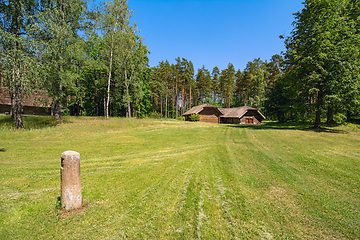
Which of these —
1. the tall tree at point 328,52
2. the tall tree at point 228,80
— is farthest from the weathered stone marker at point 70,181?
the tall tree at point 228,80

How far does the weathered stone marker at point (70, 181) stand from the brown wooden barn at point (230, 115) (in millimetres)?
40436

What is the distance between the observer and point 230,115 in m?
45.0

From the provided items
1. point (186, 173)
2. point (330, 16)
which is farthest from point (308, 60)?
point (186, 173)

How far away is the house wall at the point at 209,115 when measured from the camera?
1784 inches

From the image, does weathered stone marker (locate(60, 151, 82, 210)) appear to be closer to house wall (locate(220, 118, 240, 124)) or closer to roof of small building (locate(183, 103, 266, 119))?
roof of small building (locate(183, 103, 266, 119))

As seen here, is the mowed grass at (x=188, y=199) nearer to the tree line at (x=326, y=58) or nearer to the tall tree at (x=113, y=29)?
the tree line at (x=326, y=58)

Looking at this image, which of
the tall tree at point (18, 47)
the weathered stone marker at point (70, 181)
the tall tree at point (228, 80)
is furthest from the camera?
the tall tree at point (228, 80)

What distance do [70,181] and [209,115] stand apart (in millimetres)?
43772

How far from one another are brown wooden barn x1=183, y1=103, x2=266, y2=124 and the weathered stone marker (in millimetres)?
40436

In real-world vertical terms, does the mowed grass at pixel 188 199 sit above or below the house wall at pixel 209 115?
below

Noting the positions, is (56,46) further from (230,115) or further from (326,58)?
(230,115)

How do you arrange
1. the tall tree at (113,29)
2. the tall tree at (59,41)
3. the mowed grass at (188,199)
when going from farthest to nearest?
1. the tall tree at (113,29)
2. the tall tree at (59,41)
3. the mowed grass at (188,199)

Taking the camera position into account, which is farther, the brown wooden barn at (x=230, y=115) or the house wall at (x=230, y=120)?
the house wall at (x=230, y=120)

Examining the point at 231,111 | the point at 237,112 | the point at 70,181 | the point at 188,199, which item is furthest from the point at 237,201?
the point at 231,111
